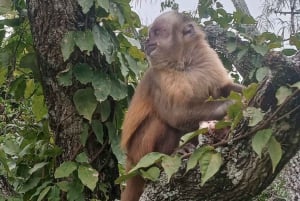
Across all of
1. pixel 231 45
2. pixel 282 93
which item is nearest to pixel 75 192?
pixel 231 45

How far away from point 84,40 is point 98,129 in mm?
555

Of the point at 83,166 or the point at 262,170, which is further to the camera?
the point at 83,166

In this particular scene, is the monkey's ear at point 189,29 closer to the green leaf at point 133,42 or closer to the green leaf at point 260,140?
the green leaf at point 133,42

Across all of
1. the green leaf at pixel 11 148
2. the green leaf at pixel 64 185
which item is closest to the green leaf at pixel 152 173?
the green leaf at pixel 64 185

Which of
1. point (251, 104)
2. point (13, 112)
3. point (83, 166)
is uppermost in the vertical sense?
point (251, 104)

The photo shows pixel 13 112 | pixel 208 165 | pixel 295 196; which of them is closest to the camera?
pixel 208 165

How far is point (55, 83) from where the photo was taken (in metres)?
3.88

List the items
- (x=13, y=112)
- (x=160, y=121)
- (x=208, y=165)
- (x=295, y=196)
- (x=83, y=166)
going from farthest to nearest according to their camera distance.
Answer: (x=13, y=112) < (x=160, y=121) < (x=83, y=166) < (x=295, y=196) < (x=208, y=165)

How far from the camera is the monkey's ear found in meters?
4.30

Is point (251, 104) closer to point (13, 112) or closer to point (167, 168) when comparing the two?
point (167, 168)

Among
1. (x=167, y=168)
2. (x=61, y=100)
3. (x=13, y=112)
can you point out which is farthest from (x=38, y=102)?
(x=167, y=168)

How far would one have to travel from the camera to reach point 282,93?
2.32m

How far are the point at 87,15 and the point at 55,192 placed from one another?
1118mm

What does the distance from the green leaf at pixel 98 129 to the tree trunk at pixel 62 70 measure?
0.29 ft
